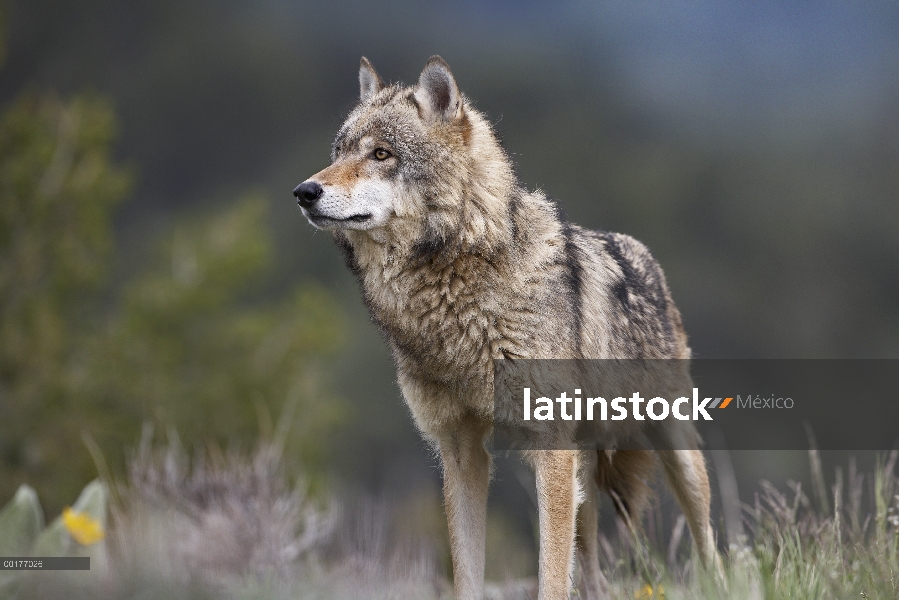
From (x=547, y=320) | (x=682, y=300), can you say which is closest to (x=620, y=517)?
(x=547, y=320)

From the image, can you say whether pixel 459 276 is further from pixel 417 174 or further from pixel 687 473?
pixel 687 473

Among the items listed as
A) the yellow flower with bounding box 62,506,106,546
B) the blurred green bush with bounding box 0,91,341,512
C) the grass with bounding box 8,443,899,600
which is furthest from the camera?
the blurred green bush with bounding box 0,91,341,512

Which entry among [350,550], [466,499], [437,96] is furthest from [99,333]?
[437,96]

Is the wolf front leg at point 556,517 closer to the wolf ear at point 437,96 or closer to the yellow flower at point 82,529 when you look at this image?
the wolf ear at point 437,96

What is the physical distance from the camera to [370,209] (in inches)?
173

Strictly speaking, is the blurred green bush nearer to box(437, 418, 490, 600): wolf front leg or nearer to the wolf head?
box(437, 418, 490, 600): wolf front leg

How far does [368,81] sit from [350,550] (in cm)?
283

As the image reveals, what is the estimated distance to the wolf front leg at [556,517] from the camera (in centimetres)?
432

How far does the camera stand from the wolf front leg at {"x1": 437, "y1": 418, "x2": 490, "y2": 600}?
465cm

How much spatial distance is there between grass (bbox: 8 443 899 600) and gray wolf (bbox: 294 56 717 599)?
364 mm

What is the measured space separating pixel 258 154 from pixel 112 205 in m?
19.9

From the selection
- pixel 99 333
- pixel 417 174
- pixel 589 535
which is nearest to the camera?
pixel 417 174

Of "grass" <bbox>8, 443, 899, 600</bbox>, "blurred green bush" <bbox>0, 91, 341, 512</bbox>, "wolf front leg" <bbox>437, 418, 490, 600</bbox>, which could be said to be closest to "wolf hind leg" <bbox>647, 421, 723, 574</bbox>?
"grass" <bbox>8, 443, 899, 600</bbox>

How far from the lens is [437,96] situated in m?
4.62
